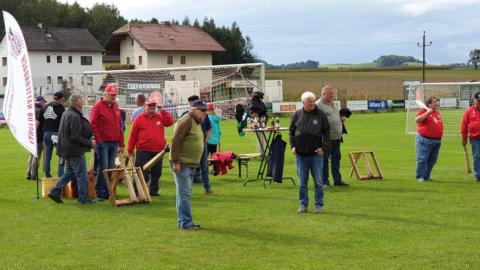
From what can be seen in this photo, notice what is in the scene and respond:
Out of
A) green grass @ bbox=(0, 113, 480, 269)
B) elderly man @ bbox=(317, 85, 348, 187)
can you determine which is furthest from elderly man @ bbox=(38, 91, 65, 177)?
elderly man @ bbox=(317, 85, 348, 187)

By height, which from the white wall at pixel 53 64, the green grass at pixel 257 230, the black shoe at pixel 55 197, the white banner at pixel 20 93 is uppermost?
the white wall at pixel 53 64

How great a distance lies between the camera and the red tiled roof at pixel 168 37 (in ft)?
269

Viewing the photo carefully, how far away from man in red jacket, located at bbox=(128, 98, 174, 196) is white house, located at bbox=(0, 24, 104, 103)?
69517mm

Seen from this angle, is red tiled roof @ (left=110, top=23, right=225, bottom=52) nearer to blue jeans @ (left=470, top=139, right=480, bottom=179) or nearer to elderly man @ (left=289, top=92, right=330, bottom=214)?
blue jeans @ (left=470, top=139, right=480, bottom=179)

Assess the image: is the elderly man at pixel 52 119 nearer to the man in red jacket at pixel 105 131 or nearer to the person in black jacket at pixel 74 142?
the man in red jacket at pixel 105 131

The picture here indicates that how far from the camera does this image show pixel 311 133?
10594mm

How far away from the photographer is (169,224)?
9.95m

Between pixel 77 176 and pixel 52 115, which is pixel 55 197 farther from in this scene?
pixel 52 115

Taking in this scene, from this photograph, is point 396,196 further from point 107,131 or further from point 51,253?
point 51,253

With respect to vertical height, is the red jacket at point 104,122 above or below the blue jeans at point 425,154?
above

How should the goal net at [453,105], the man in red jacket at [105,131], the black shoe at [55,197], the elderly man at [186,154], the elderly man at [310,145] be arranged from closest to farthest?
the elderly man at [186,154]
the elderly man at [310,145]
the black shoe at [55,197]
the man in red jacket at [105,131]
the goal net at [453,105]

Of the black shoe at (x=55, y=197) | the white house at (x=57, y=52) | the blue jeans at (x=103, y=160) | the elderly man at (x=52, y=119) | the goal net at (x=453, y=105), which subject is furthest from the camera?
the white house at (x=57, y=52)

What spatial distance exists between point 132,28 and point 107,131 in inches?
2860

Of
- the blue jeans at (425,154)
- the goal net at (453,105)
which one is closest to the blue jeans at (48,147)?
the blue jeans at (425,154)
